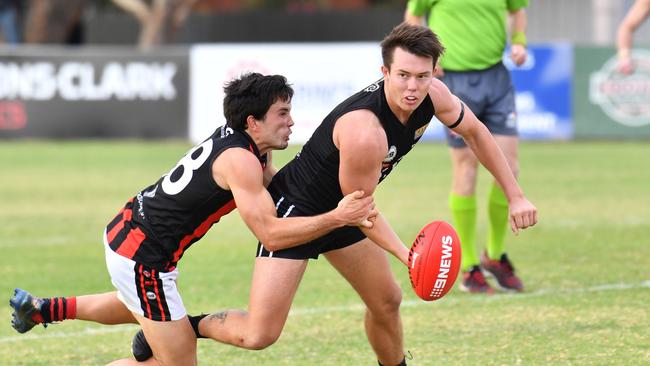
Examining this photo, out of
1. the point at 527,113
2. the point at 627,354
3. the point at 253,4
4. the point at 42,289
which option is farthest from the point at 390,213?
the point at 253,4

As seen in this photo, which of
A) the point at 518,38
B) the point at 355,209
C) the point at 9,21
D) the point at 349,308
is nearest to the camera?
the point at 355,209

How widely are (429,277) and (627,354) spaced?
148 cm

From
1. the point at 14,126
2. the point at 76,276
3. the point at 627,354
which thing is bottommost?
the point at 14,126

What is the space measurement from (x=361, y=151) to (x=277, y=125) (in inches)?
17.8

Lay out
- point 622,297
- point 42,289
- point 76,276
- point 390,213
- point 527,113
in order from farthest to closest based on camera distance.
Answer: point 527,113, point 390,213, point 76,276, point 42,289, point 622,297

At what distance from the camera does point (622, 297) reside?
816cm

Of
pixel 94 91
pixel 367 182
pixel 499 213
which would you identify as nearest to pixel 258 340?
pixel 367 182

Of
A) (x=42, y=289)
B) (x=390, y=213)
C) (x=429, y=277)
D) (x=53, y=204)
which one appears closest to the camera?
(x=429, y=277)

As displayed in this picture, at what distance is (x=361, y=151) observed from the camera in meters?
5.67

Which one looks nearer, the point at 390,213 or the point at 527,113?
the point at 390,213

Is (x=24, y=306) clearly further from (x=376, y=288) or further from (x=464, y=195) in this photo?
(x=464, y=195)

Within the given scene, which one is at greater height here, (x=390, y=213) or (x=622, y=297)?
(x=622, y=297)

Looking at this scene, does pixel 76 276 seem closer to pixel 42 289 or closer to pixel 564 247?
pixel 42 289

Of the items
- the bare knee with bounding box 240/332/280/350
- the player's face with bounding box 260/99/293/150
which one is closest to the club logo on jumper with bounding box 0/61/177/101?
the player's face with bounding box 260/99/293/150
